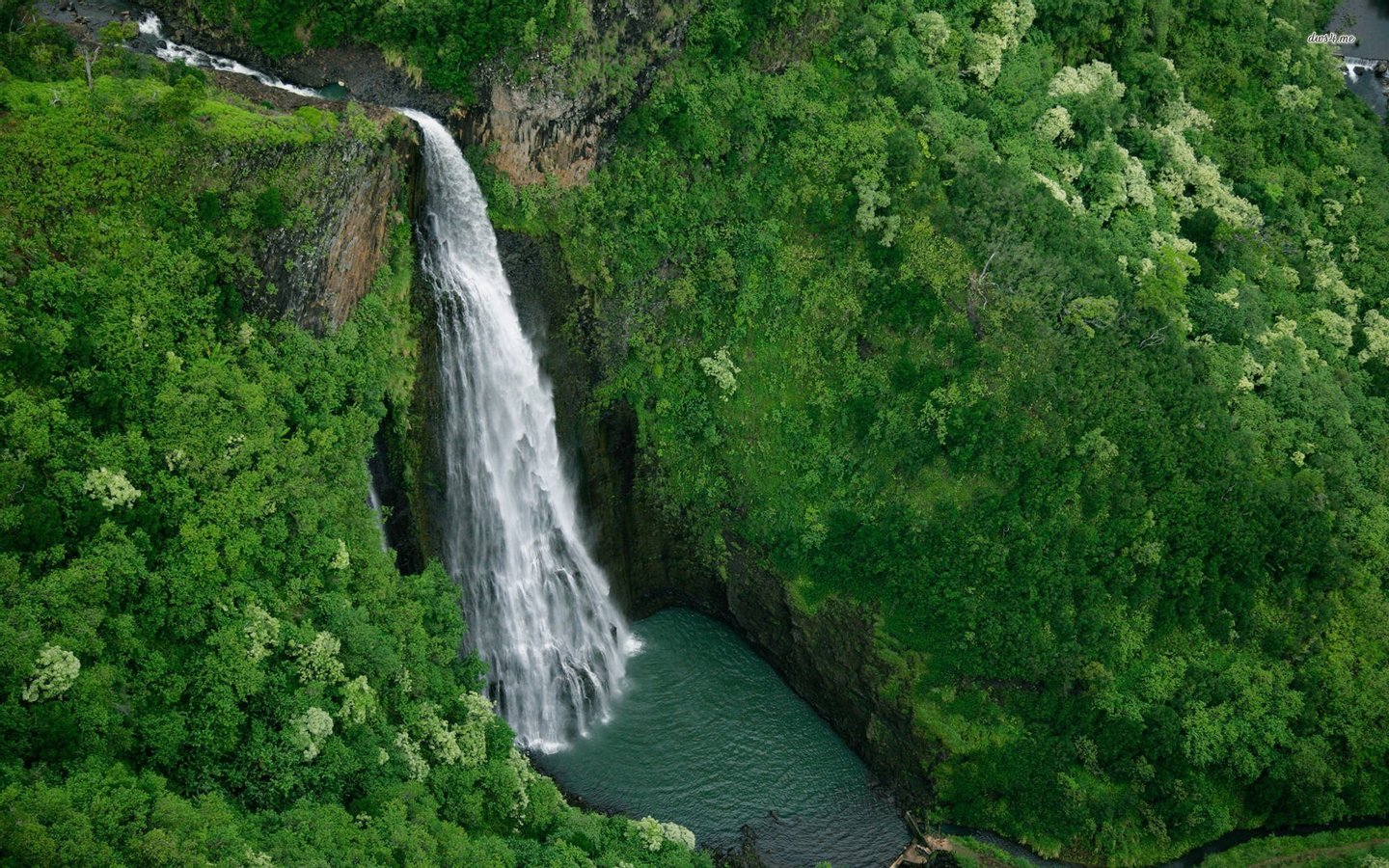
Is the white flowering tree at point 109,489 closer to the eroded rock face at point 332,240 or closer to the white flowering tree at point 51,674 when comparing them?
the white flowering tree at point 51,674

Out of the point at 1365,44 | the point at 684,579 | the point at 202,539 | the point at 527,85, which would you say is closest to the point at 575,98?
the point at 527,85

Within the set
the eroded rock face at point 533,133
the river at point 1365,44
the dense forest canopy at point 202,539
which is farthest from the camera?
the river at point 1365,44

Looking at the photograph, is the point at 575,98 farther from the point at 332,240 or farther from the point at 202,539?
the point at 202,539

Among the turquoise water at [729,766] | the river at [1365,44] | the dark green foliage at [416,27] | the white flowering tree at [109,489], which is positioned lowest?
the turquoise water at [729,766]

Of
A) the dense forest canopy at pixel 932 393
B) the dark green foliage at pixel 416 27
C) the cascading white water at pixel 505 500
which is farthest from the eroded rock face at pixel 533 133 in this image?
the cascading white water at pixel 505 500

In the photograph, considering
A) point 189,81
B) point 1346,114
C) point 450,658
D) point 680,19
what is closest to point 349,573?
point 450,658

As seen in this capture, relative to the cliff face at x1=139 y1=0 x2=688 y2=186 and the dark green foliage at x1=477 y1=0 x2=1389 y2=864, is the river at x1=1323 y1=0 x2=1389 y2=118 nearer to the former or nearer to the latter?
the dark green foliage at x1=477 y1=0 x2=1389 y2=864

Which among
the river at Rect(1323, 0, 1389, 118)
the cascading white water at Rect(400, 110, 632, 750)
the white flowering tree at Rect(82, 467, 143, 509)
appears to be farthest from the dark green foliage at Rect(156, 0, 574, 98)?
the river at Rect(1323, 0, 1389, 118)
